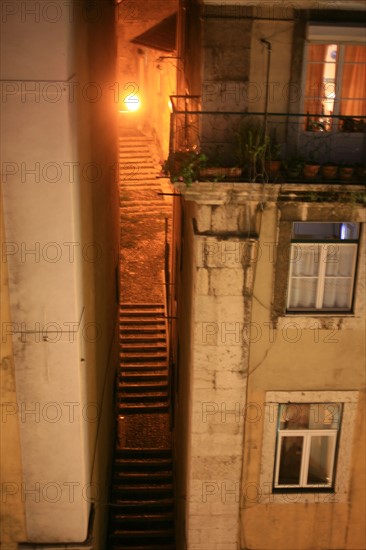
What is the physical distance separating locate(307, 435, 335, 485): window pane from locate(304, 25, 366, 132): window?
545cm

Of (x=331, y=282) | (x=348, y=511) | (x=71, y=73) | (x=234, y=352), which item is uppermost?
(x=71, y=73)

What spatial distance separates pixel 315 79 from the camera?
34.0ft

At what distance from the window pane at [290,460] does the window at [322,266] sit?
2.48 m

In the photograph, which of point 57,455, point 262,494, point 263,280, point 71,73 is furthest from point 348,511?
point 71,73

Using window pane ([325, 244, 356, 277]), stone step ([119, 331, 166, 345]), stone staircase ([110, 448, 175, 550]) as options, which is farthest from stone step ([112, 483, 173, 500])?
window pane ([325, 244, 356, 277])

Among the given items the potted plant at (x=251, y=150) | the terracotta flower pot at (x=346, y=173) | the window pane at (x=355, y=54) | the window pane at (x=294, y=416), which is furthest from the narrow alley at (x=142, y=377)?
the window pane at (x=355, y=54)

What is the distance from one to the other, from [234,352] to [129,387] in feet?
33.0

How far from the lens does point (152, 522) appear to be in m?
16.2

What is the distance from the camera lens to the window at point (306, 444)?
11.6 metres

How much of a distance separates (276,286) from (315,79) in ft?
10.9

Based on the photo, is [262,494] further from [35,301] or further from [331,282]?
[35,301]

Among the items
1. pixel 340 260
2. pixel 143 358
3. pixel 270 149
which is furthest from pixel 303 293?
pixel 143 358

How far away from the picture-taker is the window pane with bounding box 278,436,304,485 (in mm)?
11797

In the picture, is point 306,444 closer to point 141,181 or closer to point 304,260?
point 304,260
